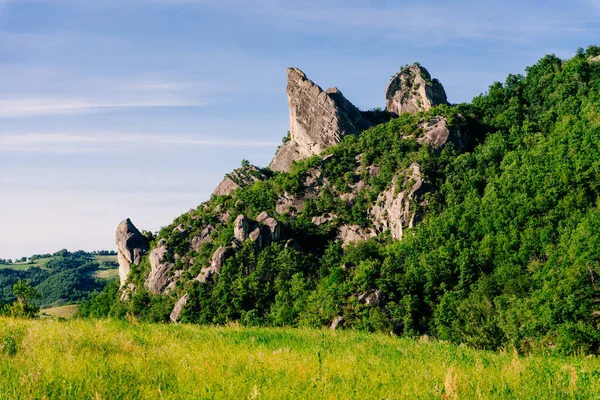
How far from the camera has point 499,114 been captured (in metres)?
152

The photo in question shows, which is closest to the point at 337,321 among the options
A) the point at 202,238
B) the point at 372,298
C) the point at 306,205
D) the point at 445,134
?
the point at 372,298

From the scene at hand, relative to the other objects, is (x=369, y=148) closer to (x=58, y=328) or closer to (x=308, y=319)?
(x=308, y=319)

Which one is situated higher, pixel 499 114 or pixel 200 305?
pixel 499 114

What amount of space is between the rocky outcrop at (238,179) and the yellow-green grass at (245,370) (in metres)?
151

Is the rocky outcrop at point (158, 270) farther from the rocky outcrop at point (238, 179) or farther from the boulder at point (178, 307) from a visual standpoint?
the rocky outcrop at point (238, 179)

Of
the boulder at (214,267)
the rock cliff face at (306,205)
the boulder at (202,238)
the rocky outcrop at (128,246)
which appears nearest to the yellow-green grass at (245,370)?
the rock cliff face at (306,205)

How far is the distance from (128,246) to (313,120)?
206ft

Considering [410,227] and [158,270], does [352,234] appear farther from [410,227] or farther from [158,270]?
[158,270]

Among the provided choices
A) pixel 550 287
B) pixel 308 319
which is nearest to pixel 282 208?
pixel 308 319

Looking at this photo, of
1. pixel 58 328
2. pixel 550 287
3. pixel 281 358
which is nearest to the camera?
pixel 281 358

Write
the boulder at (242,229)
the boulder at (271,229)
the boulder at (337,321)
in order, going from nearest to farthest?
the boulder at (337,321)
the boulder at (271,229)
the boulder at (242,229)

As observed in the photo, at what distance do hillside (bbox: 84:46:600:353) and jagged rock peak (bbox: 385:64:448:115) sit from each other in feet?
1.49

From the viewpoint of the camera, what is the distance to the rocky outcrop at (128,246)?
14438 cm

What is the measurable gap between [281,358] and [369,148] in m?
137
